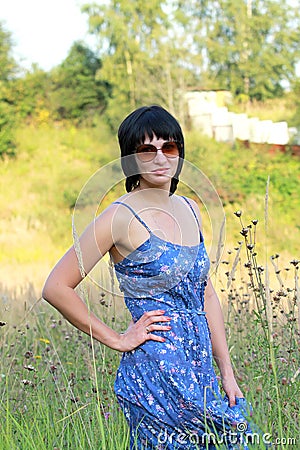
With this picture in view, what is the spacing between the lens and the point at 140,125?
220 centimetres

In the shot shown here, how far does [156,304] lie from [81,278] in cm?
23

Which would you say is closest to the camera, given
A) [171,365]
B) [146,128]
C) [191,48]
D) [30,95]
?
[171,365]

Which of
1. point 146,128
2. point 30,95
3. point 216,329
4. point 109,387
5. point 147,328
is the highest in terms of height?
point 30,95

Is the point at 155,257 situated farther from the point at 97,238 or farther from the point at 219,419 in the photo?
the point at 219,419

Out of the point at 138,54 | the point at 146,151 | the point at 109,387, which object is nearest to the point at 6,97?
the point at 138,54

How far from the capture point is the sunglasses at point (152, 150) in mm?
2205

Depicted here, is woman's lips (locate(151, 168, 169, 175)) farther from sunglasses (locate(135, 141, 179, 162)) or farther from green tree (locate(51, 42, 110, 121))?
green tree (locate(51, 42, 110, 121))

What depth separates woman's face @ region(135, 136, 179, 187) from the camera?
2199 millimetres

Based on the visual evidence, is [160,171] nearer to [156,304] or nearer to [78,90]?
[156,304]

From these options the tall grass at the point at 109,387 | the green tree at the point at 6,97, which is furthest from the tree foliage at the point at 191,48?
the tall grass at the point at 109,387

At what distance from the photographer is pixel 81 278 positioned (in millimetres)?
2102

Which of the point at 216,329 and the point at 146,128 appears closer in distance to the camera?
the point at 146,128

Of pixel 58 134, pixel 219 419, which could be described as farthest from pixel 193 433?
pixel 58 134

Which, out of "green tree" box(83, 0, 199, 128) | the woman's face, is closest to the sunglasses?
the woman's face
